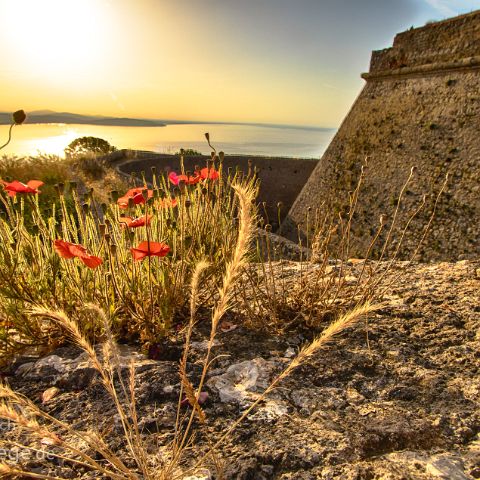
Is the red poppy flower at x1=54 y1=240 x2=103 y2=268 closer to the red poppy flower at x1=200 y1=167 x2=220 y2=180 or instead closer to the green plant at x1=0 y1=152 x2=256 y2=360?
the green plant at x1=0 y1=152 x2=256 y2=360

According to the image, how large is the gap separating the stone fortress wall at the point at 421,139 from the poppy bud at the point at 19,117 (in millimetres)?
7306

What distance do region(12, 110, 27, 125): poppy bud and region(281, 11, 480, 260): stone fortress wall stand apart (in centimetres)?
731

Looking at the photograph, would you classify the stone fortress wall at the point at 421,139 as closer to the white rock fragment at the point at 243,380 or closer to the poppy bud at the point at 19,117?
the white rock fragment at the point at 243,380

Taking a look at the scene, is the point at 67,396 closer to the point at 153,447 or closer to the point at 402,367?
the point at 153,447

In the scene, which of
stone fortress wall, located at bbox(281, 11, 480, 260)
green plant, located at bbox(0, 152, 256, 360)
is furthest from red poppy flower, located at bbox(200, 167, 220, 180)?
stone fortress wall, located at bbox(281, 11, 480, 260)

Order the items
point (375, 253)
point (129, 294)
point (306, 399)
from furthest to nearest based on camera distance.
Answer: point (375, 253)
point (129, 294)
point (306, 399)

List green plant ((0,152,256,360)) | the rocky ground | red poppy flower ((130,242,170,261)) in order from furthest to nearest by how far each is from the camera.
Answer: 1. green plant ((0,152,256,360))
2. red poppy flower ((130,242,170,261))
3. the rocky ground

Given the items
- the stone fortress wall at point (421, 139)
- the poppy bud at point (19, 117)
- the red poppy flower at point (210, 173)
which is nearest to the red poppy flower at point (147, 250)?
the poppy bud at point (19, 117)

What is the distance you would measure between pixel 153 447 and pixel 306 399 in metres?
0.71

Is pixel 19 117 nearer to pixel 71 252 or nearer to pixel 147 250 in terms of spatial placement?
pixel 71 252

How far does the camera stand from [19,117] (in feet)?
7.04

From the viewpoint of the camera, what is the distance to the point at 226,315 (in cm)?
Result: 280

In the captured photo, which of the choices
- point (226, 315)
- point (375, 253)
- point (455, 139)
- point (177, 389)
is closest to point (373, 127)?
point (455, 139)

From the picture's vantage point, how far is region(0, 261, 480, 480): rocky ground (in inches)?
59.4
